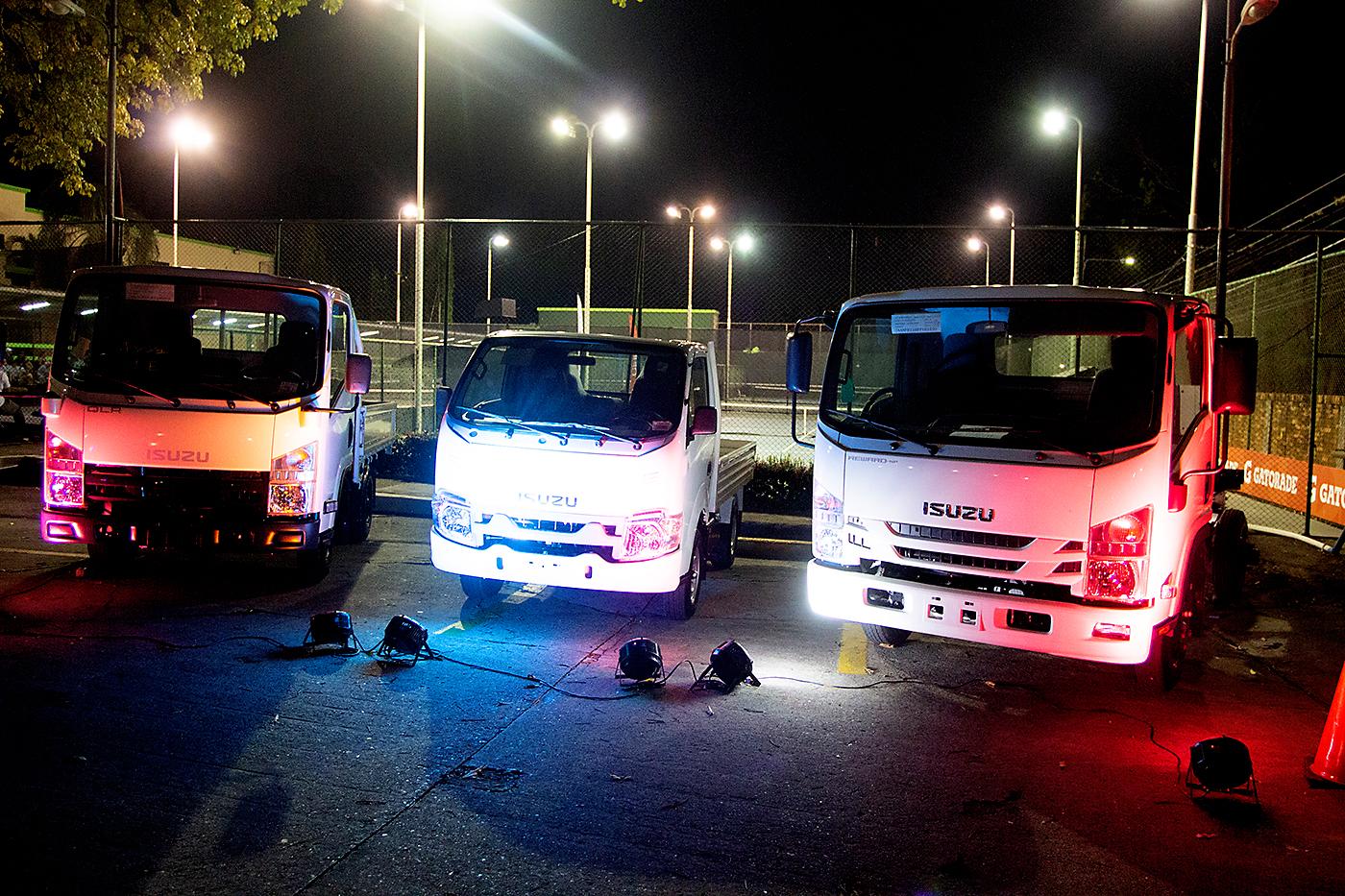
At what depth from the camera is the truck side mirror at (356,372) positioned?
8.62 meters

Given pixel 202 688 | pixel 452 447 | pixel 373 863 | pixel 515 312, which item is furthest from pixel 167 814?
pixel 515 312

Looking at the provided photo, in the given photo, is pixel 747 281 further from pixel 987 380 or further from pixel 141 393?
pixel 987 380

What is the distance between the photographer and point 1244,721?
19.5 feet

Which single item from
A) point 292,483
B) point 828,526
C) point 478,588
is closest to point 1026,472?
point 828,526

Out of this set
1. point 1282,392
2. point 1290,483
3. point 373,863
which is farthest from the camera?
point 1282,392

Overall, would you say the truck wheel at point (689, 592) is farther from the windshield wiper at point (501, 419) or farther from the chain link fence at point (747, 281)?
the chain link fence at point (747, 281)

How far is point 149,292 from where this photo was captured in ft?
27.0

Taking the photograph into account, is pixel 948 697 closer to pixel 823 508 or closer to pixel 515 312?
pixel 823 508

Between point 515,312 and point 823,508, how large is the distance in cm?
911

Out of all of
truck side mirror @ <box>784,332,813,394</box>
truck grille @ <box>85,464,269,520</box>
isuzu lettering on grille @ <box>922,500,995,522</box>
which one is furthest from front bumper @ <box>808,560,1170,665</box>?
truck grille @ <box>85,464,269,520</box>

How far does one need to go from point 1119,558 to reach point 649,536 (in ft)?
9.80

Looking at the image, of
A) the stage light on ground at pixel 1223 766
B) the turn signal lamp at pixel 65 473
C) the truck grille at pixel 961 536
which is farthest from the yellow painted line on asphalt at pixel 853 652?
the turn signal lamp at pixel 65 473

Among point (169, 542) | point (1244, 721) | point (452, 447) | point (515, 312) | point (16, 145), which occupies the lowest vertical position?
point (1244, 721)

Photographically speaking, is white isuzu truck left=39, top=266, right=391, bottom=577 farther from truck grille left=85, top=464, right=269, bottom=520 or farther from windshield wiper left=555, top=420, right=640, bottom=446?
windshield wiper left=555, top=420, right=640, bottom=446
